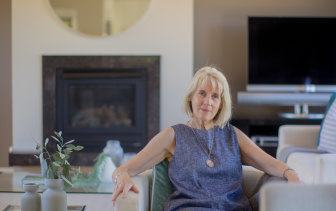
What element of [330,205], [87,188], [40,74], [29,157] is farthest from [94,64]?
[330,205]

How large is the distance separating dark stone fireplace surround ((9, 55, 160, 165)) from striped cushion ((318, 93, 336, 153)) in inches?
70.0

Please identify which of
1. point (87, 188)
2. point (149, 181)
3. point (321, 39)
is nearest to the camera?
point (149, 181)

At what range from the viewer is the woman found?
1.57m

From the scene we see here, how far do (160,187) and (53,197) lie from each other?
0.41 meters

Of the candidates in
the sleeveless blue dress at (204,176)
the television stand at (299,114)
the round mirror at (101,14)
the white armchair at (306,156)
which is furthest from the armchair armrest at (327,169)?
the round mirror at (101,14)

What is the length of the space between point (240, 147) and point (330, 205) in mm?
671

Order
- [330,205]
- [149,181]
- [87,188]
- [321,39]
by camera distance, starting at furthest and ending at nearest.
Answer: [321,39] < [87,188] < [149,181] < [330,205]

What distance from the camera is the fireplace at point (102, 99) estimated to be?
4.12 metres

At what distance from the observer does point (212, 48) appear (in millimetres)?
4336

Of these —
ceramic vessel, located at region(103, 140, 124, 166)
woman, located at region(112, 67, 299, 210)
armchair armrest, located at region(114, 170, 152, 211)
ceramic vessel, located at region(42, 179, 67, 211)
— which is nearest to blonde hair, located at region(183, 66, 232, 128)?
woman, located at region(112, 67, 299, 210)

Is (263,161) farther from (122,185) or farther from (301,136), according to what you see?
(301,136)

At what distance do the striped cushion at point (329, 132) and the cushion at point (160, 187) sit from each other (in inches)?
53.8

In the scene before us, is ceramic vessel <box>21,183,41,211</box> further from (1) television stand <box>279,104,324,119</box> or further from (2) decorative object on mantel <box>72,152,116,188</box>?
(1) television stand <box>279,104,324,119</box>

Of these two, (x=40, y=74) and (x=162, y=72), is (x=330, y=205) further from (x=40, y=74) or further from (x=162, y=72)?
(x=40, y=74)
